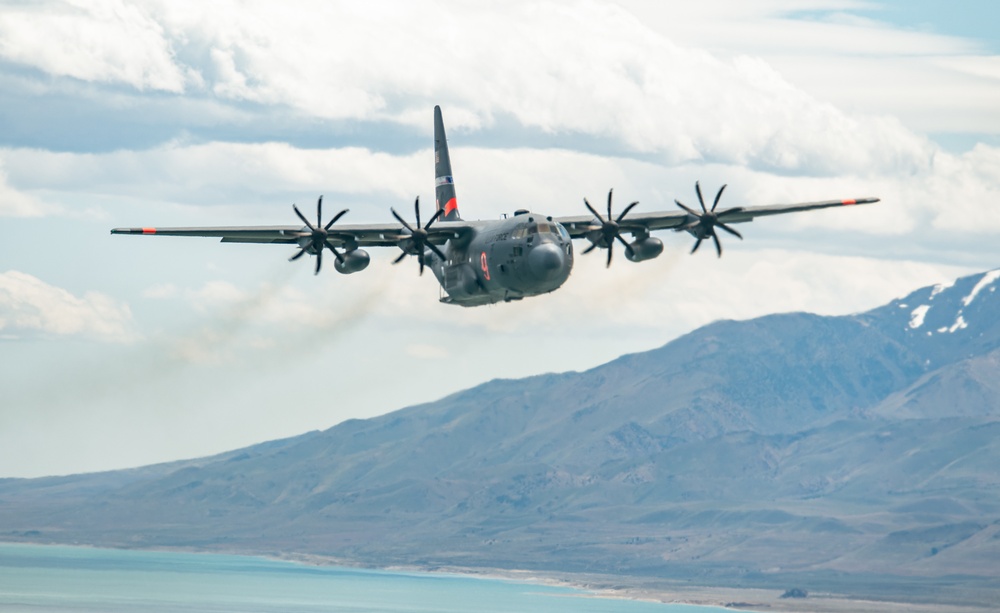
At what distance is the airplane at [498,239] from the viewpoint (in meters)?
92.6

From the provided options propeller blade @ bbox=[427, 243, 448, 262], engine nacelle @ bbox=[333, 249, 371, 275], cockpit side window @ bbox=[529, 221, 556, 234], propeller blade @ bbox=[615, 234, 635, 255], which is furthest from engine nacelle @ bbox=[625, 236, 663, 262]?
engine nacelle @ bbox=[333, 249, 371, 275]

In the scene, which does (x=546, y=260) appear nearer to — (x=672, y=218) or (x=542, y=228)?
(x=542, y=228)

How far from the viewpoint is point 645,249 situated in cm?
9938

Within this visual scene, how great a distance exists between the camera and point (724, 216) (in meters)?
103

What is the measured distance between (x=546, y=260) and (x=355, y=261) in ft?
38.7

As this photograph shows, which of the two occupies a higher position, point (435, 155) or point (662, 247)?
point (435, 155)

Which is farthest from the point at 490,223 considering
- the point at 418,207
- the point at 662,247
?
the point at 662,247

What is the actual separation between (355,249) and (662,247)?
65.3 feet

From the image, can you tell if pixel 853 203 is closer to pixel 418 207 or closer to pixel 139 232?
pixel 418 207

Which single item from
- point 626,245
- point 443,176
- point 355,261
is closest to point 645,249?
point 626,245

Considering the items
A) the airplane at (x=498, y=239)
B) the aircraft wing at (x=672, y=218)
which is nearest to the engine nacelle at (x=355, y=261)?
the airplane at (x=498, y=239)

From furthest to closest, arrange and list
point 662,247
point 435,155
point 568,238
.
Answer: point 435,155, point 662,247, point 568,238

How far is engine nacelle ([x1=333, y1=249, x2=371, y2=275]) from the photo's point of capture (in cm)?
9338

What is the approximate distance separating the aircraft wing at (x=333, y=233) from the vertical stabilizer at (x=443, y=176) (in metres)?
17.8
